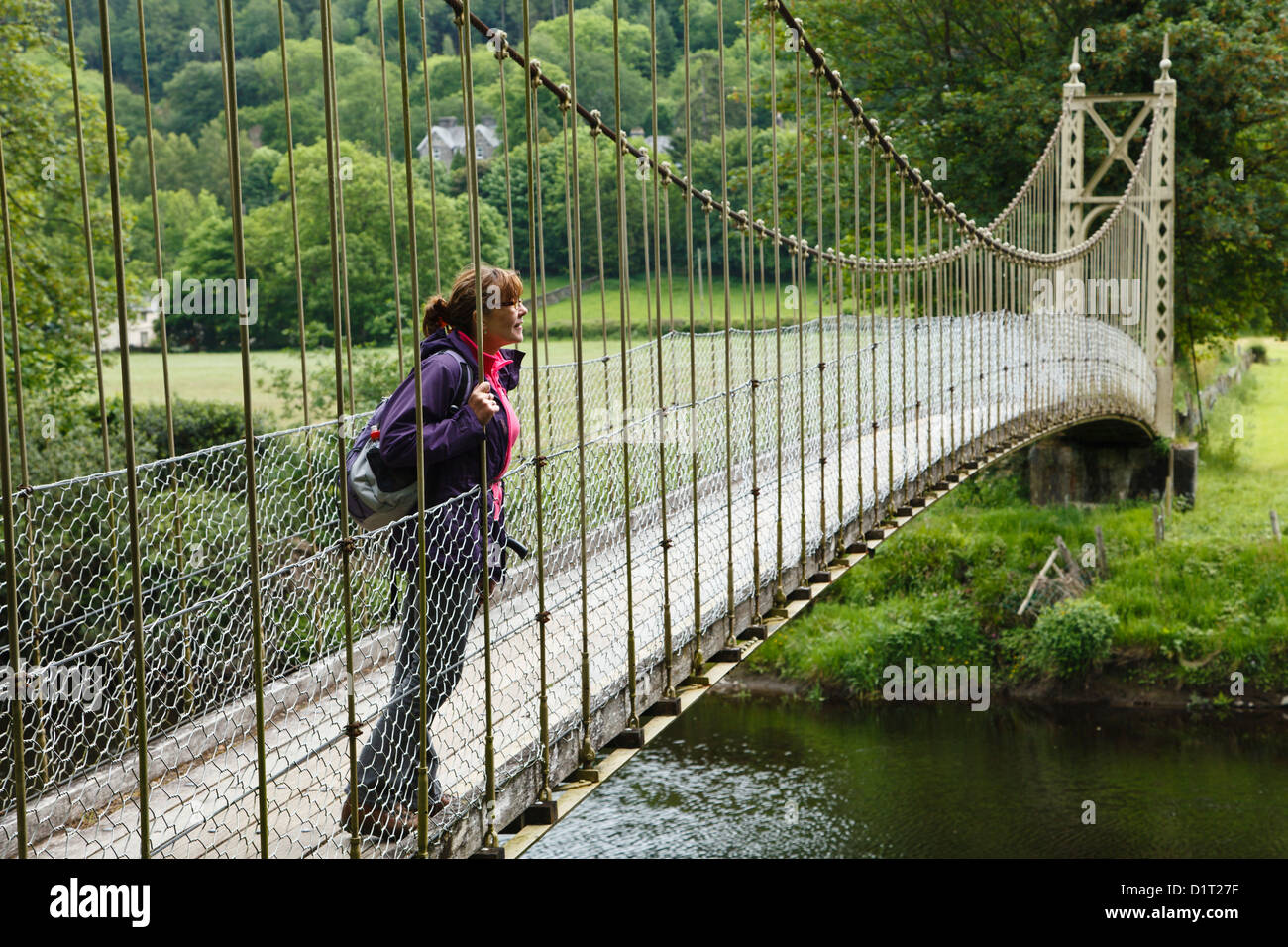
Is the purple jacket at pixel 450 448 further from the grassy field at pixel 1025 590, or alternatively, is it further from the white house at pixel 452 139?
the white house at pixel 452 139

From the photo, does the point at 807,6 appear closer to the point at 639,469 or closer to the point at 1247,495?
the point at 1247,495

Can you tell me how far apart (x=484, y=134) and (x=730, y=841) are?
58.6ft

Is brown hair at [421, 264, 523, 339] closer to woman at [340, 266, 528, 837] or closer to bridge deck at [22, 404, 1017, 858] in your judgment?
woman at [340, 266, 528, 837]

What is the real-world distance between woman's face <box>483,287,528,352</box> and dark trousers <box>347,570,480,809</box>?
35 cm

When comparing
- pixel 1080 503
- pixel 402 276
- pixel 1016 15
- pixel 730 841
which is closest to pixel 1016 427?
pixel 730 841

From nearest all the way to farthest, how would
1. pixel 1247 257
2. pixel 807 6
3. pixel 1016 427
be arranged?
pixel 1016 427 → pixel 1247 257 → pixel 807 6

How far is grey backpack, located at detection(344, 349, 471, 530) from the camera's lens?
2.12 m

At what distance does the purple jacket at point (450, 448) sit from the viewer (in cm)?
208

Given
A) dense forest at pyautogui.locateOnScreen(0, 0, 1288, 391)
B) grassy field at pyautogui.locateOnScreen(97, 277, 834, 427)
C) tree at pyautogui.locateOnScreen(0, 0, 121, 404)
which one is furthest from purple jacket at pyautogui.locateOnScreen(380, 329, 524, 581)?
grassy field at pyautogui.locateOnScreen(97, 277, 834, 427)

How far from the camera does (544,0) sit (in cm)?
1163

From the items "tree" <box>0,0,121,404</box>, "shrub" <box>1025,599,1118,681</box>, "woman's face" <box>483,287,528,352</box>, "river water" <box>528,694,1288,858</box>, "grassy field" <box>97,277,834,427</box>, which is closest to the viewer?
"woman's face" <box>483,287,528,352</box>

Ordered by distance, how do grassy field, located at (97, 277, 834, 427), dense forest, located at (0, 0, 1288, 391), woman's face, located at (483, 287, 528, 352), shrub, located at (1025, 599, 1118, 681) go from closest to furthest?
woman's face, located at (483, 287, 528, 352) → dense forest, located at (0, 0, 1288, 391) → shrub, located at (1025, 599, 1118, 681) → grassy field, located at (97, 277, 834, 427)

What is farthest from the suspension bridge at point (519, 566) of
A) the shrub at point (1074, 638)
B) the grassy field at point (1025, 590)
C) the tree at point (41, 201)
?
the grassy field at point (1025, 590)

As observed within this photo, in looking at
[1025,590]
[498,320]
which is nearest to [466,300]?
[498,320]
